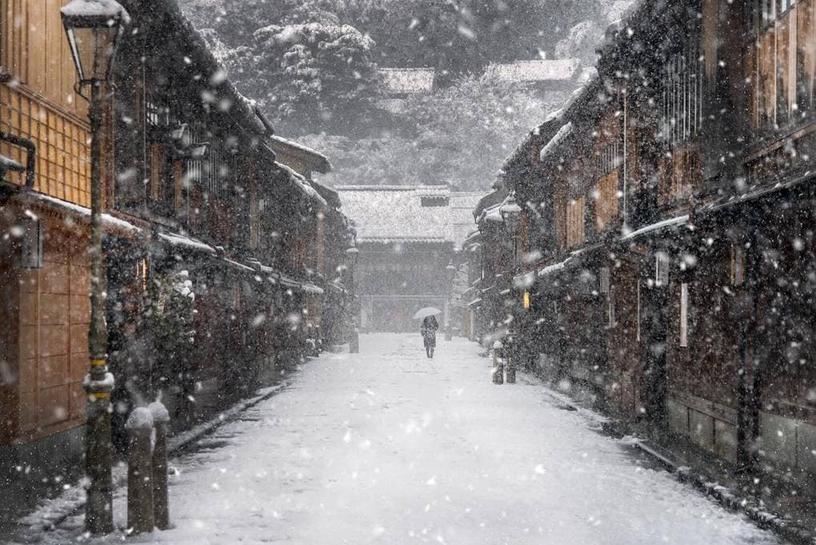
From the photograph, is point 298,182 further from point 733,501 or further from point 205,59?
point 733,501

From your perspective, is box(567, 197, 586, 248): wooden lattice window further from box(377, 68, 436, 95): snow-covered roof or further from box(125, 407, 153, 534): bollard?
box(377, 68, 436, 95): snow-covered roof

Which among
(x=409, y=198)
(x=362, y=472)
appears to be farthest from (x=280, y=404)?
(x=409, y=198)

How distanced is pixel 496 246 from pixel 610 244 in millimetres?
23560

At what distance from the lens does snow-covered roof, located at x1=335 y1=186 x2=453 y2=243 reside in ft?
217

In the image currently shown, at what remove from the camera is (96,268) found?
24.2 feet

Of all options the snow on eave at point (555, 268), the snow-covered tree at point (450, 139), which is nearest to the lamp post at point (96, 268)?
the snow on eave at point (555, 268)

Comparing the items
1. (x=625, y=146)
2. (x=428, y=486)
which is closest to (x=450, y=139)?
(x=625, y=146)

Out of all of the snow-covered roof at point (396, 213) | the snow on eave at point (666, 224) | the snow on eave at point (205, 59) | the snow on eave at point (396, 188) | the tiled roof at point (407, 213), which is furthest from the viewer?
the snow on eave at point (396, 188)

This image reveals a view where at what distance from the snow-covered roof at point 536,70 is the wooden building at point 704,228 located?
53500mm

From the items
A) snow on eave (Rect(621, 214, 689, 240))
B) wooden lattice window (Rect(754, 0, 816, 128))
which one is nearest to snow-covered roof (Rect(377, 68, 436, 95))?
snow on eave (Rect(621, 214, 689, 240))

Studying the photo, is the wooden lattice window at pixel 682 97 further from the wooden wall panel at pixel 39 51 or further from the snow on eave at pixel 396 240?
the snow on eave at pixel 396 240

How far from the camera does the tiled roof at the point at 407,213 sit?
215 feet

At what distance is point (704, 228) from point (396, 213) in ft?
190

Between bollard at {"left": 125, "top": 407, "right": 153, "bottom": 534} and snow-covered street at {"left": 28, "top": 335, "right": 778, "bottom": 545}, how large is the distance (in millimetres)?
161
